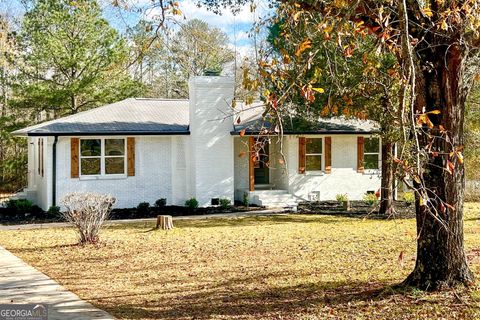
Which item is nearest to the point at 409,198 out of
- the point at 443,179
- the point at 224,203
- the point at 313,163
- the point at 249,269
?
the point at 313,163

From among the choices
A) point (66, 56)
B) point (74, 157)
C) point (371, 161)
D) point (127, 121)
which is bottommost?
point (371, 161)

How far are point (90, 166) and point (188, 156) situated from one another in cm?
355

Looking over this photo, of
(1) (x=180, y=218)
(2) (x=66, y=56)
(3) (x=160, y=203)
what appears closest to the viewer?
(1) (x=180, y=218)

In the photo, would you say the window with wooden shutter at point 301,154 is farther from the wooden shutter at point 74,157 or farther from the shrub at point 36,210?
the shrub at point 36,210

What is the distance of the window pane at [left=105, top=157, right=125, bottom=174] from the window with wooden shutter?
6708mm

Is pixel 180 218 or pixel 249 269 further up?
pixel 180 218

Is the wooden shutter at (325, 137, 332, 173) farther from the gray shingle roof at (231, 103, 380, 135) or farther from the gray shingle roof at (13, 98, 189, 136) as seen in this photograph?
the gray shingle roof at (13, 98, 189, 136)

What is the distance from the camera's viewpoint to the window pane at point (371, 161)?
910 inches

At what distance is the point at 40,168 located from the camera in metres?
20.5

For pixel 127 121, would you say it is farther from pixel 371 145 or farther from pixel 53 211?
pixel 371 145

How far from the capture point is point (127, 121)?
20.4 m

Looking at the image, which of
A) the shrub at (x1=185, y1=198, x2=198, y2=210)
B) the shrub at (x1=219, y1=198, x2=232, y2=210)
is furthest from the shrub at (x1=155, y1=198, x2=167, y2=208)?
the shrub at (x1=219, y1=198, x2=232, y2=210)

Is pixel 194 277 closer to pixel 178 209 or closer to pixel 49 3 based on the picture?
pixel 178 209

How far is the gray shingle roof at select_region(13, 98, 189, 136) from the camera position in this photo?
18.9m
